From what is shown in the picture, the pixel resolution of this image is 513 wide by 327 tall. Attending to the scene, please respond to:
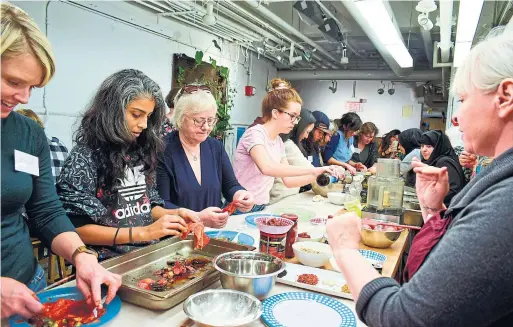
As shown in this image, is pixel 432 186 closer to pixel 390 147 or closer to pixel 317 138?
pixel 317 138

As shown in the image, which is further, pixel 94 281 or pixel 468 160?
pixel 468 160

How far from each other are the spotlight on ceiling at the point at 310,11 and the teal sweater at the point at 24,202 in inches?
165

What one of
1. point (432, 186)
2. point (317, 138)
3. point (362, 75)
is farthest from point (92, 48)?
point (362, 75)

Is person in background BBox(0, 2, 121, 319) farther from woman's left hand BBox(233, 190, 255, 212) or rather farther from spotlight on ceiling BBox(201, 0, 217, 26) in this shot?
spotlight on ceiling BBox(201, 0, 217, 26)

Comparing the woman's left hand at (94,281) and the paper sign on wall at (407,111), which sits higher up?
the paper sign on wall at (407,111)

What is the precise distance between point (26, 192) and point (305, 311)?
1125 mm

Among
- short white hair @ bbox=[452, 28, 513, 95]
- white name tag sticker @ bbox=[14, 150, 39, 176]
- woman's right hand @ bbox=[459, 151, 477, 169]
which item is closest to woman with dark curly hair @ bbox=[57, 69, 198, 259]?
white name tag sticker @ bbox=[14, 150, 39, 176]

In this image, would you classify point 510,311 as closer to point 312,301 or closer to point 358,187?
point 312,301

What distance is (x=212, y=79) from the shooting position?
22.8ft

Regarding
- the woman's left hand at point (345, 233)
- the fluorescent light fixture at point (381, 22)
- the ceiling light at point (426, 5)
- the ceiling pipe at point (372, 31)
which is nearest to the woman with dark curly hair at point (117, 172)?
the woman's left hand at point (345, 233)

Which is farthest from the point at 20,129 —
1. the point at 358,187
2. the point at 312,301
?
the point at 358,187

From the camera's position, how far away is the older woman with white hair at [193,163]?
237cm

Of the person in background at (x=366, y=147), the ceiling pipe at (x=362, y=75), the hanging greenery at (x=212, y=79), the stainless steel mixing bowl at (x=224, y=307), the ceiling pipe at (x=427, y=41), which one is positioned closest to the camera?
the stainless steel mixing bowl at (x=224, y=307)

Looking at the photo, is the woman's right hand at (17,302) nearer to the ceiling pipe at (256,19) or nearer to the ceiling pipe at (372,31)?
the ceiling pipe at (372,31)
